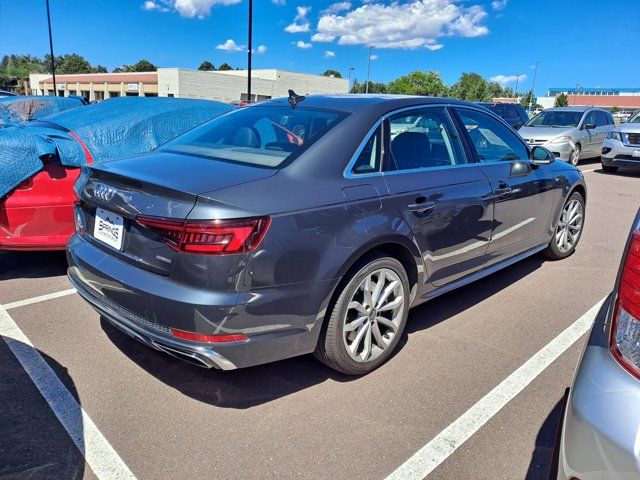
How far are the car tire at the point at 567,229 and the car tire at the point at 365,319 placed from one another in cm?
279

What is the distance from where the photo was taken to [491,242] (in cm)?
396

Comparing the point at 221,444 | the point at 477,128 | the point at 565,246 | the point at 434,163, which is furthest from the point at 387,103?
the point at 565,246

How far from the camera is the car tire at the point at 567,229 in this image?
530cm

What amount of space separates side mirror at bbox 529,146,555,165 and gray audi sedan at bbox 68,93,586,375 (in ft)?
2.52

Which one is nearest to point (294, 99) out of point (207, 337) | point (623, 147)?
point (207, 337)

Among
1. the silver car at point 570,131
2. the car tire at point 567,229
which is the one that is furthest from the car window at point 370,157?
the silver car at point 570,131

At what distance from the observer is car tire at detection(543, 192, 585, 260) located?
17.4 feet

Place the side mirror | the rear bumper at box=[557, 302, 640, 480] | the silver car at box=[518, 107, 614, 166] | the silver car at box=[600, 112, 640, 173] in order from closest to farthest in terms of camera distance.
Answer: the rear bumper at box=[557, 302, 640, 480] → the side mirror → the silver car at box=[600, 112, 640, 173] → the silver car at box=[518, 107, 614, 166]

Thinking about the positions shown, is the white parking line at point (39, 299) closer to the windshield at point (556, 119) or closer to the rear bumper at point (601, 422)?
the rear bumper at point (601, 422)

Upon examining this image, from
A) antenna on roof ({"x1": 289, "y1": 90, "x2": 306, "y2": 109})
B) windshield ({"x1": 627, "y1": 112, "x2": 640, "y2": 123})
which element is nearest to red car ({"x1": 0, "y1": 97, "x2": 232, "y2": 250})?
antenna on roof ({"x1": 289, "y1": 90, "x2": 306, "y2": 109})

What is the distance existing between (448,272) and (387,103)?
4.15ft

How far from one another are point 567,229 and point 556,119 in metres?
10.9

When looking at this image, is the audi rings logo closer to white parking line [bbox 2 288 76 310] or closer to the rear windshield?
the rear windshield

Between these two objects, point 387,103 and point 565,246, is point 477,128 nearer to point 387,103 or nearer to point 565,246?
point 387,103
